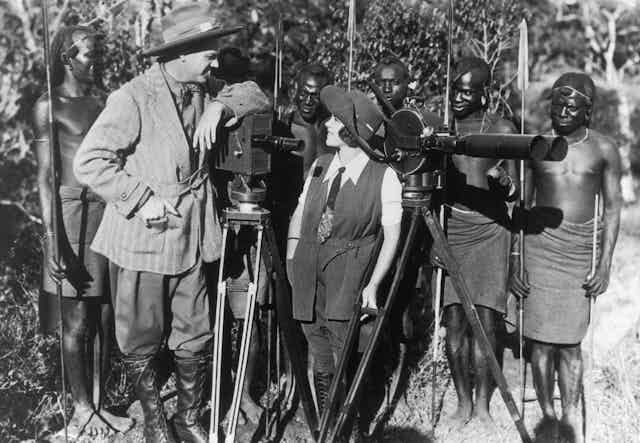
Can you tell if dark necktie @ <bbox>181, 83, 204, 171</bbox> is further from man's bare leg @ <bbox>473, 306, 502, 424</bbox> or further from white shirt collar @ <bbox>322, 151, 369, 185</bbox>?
man's bare leg @ <bbox>473, 306, 502, 424</bbox>

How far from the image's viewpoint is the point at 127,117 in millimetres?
3670

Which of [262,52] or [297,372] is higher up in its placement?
[262,52]

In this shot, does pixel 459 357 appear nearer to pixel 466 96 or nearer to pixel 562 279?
pixel 562 279

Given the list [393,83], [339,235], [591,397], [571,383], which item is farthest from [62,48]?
[591,397]

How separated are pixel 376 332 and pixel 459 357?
1300 millimetres

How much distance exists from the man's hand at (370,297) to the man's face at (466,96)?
1442 mm

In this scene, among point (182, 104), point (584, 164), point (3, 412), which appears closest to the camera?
point (182, 104)

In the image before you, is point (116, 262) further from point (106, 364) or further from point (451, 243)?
point (451, 243)

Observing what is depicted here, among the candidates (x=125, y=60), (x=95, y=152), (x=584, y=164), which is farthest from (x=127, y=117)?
(x=125, y=60)

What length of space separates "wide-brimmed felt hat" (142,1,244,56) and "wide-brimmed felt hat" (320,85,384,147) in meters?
0.57

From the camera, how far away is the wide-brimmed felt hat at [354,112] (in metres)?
3.67

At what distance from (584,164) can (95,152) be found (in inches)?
106

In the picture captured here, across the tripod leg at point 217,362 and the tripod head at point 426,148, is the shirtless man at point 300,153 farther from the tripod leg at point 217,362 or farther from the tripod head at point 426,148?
the tripod head at point 426,148

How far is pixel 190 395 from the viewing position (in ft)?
13.6
